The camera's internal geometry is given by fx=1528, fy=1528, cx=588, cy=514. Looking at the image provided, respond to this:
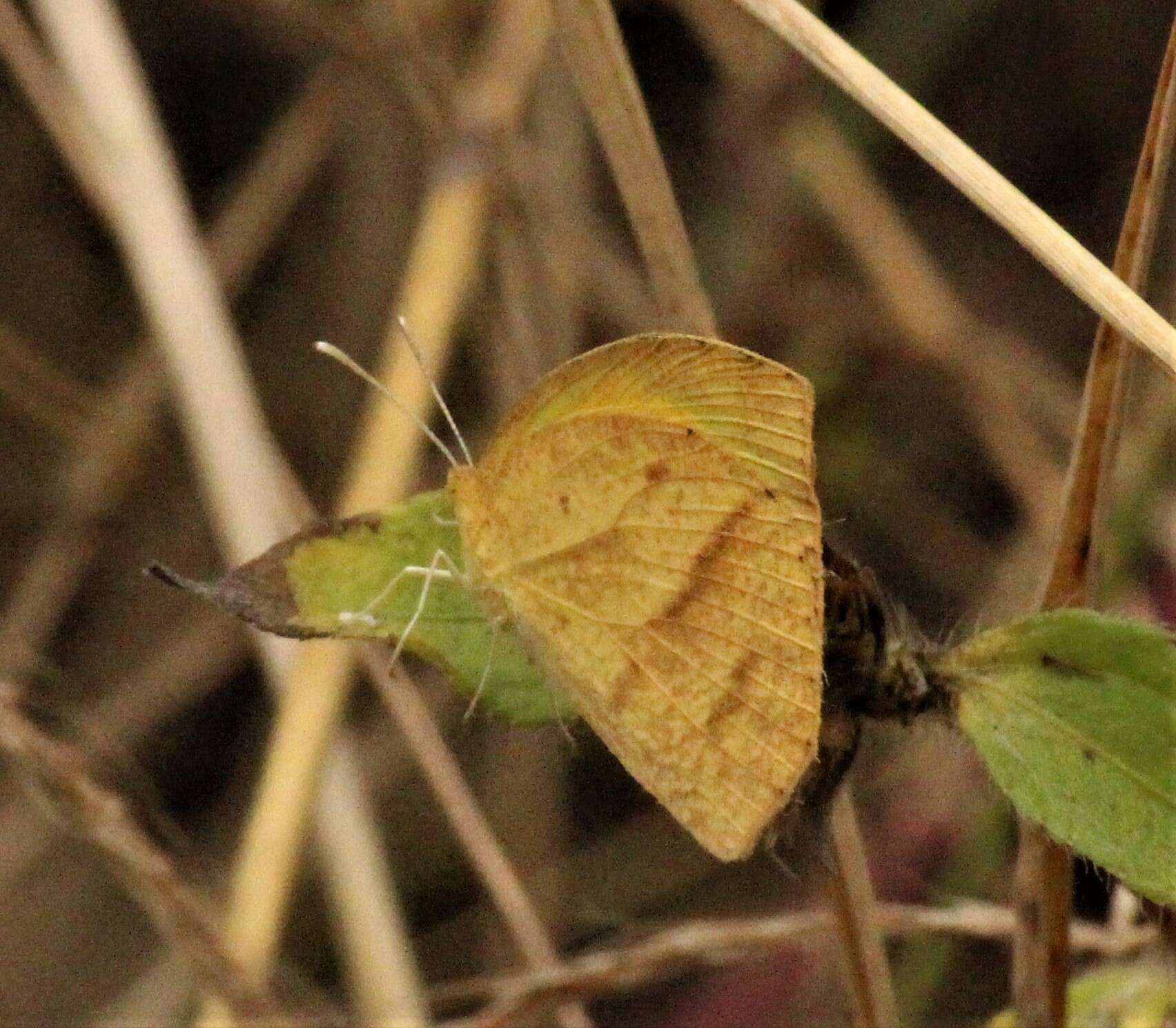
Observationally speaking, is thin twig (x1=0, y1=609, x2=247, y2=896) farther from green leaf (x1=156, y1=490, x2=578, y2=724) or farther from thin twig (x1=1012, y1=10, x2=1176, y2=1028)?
thin twig (x1=1012, y1=10, x2=1176, y2=1028)

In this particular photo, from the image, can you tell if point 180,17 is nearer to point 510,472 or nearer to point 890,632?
point 510,472

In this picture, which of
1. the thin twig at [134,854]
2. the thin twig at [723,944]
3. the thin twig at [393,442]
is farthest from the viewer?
the thin twig at [393,442]

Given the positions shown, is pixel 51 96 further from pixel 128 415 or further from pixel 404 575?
pixel 404 575

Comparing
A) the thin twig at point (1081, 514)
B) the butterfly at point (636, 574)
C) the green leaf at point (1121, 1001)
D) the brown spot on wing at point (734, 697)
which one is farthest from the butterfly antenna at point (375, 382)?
the green leaf at point (1121, 1001)

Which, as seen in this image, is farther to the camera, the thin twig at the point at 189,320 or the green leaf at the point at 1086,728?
the thin twig at the point at 189,320

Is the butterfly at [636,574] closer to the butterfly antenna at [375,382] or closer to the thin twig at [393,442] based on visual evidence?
the butterfly antenna at [375,382]
